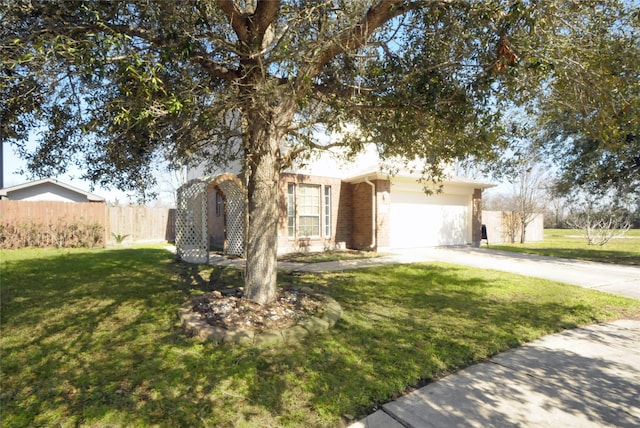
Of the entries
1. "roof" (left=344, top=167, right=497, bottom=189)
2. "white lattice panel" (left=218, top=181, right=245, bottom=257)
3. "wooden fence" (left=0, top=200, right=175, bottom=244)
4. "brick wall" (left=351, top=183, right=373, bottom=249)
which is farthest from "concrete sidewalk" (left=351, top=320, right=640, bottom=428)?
"wooden fence" (left=0, top=200, right=175, bottom=244)

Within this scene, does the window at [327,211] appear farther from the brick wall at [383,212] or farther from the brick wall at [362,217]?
the brick wall at [383,212]

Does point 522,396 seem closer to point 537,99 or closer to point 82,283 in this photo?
point 537,99

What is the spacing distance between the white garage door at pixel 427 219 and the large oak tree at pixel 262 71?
761 cm

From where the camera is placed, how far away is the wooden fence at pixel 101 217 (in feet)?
43.6

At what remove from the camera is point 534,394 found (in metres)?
3.02

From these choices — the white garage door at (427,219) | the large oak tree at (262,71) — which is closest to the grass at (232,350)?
the large oak tree at (262,71)

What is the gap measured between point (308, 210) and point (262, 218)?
785cm

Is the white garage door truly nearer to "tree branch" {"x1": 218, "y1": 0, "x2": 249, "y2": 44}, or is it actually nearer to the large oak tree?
the large oak tree

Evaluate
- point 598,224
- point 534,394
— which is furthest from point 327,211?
point 598,224

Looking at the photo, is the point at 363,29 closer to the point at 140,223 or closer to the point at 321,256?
the point at 321,256

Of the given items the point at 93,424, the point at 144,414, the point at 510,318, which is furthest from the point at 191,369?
the point at 510,318

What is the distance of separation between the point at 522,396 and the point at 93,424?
3.54m

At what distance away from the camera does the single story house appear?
11.1 m

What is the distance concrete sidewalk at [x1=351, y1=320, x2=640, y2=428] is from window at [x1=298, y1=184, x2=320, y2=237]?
Answer: 917 cm
